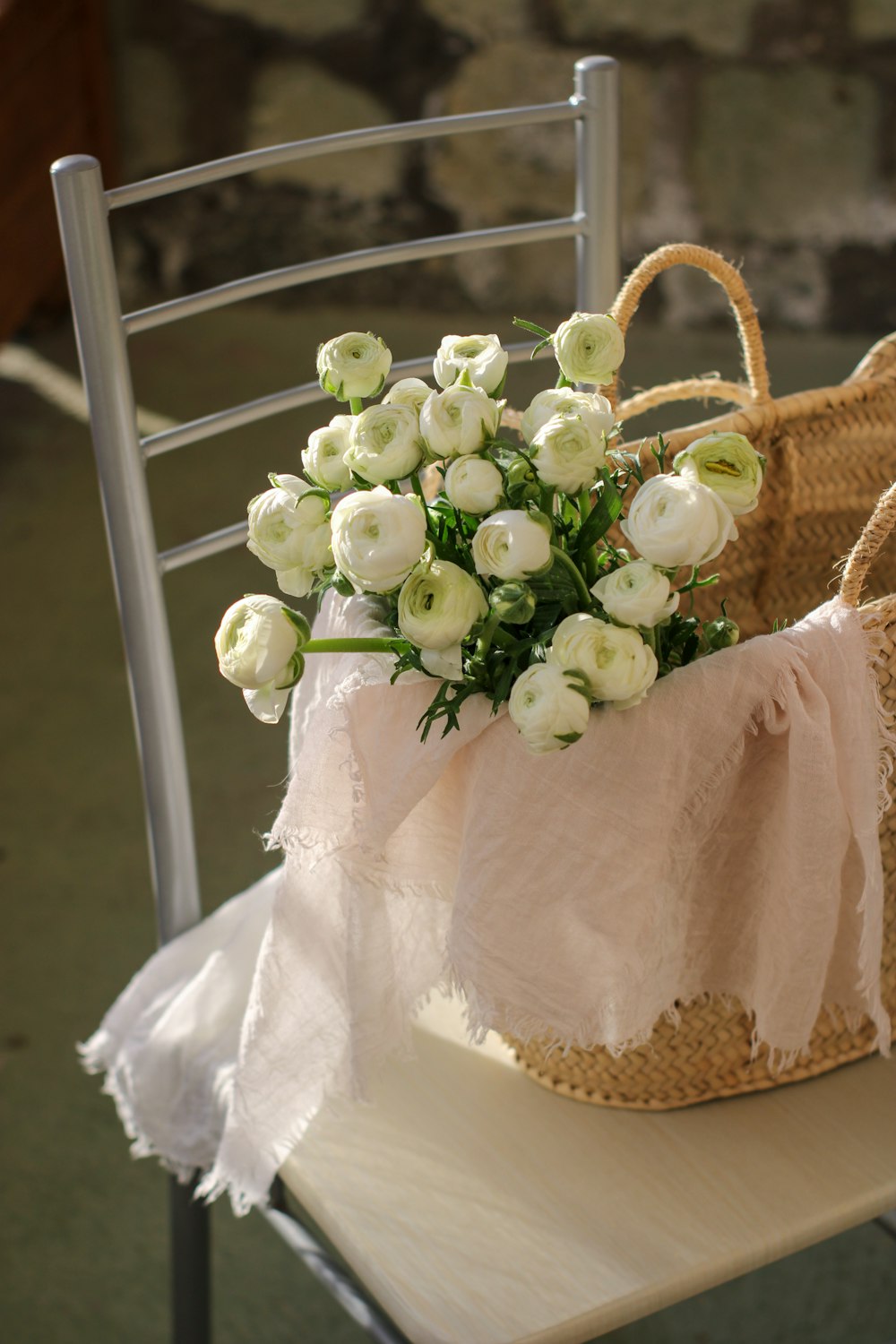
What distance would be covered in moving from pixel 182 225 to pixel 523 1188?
2572 mm

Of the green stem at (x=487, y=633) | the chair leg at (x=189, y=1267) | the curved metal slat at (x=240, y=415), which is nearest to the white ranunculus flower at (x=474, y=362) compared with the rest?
the green stem at (x=487, y=633)

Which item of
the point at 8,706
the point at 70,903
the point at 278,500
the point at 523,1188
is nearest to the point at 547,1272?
the point at 523,1188

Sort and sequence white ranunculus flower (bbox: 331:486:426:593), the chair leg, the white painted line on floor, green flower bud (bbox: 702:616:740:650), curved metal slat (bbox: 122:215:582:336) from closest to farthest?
white ranunculus flower (bbox: 331:486:426:593) → green flower bud (bbox: 702:616:740:650) → curved metal slat (bbox: 122:215:582:336) → the chair leg → the white painted line on floor

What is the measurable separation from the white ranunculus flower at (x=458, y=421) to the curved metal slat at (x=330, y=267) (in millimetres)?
304

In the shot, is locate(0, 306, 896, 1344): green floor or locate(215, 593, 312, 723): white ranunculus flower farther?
locate(0, 306, 896, 1344): green floor

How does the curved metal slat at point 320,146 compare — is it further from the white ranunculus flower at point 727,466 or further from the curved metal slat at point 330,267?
the white ranunculus flower at point 727,466

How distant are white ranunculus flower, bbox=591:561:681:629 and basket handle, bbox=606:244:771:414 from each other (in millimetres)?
226

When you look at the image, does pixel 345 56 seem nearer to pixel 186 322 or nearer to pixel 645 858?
pixel 186 322

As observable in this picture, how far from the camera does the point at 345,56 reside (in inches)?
108

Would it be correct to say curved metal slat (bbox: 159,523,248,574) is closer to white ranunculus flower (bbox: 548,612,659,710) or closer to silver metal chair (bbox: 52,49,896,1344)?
silver metal chair (bbox: 52,49,896,1344)

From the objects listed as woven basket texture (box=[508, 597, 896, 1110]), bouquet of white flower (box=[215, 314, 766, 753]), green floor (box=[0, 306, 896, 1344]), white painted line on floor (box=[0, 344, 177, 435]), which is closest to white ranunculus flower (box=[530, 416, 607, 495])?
bouquet of white flower (box=[215, 314, 766, 753])

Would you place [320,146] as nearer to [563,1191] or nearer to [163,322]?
[163,322]

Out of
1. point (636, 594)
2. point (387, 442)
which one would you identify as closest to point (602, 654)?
point (636, 594)

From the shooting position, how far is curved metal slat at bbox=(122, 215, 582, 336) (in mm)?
865
